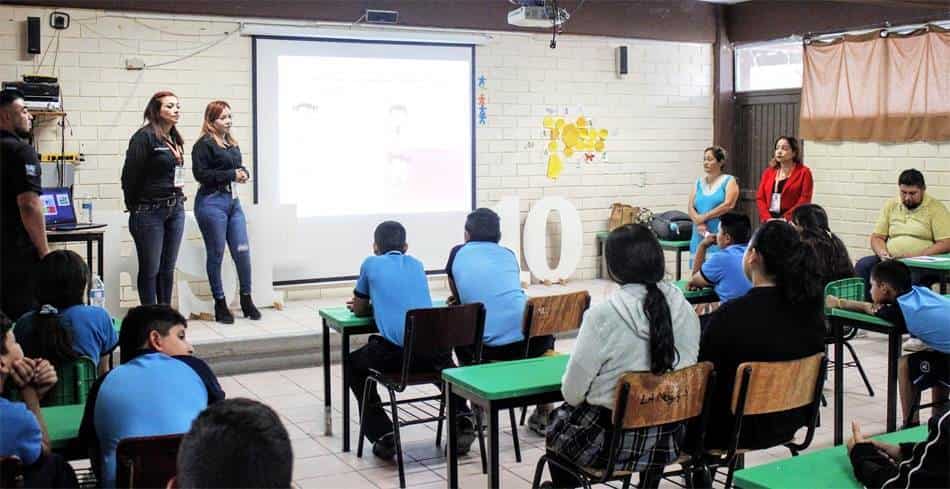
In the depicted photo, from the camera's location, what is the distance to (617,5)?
356 inches

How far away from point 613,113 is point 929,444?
7.23 metres

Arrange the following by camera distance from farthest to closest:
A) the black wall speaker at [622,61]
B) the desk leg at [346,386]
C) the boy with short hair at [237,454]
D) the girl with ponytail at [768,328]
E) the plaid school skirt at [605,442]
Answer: the black wall speaker at [622,61] → the desk leg at [346,386] → the girl with ponytail at [768,328] → the plaid school skirt at [605,442] → the boy with short hair at [237,454]

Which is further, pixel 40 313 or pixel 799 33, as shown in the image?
pixel 799 33

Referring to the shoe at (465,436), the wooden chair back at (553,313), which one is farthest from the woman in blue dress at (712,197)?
the shoe at (465,436)

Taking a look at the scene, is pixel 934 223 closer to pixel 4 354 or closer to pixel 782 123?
pixel 782 123

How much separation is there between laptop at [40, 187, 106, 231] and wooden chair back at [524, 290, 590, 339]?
3336 mm

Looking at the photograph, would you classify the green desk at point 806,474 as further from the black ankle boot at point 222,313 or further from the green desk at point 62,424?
the black ankle boot at point 222,313

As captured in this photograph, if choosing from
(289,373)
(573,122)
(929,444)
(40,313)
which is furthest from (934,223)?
(40,313)

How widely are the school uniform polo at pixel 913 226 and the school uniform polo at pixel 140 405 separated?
543 cm

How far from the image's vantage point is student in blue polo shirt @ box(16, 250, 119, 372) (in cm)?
332

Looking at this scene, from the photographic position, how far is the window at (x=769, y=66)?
9070 millimetres

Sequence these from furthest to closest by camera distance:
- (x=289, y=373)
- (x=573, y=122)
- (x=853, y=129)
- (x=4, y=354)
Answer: (x=573, y=122) → (x=853, y=129) → (x=289, y=373) → (x=4, y=354)

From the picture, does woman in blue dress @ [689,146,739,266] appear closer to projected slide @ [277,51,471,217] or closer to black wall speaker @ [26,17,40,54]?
A: projected slide @ [277,51,471,217]

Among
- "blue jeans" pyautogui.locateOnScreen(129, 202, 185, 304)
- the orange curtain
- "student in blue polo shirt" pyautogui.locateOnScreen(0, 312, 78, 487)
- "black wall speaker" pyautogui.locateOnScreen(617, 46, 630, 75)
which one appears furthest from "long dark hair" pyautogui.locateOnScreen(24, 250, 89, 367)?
"black wall speaker" pyautogui.locateOnScreen(617, 46, 630, 75)
